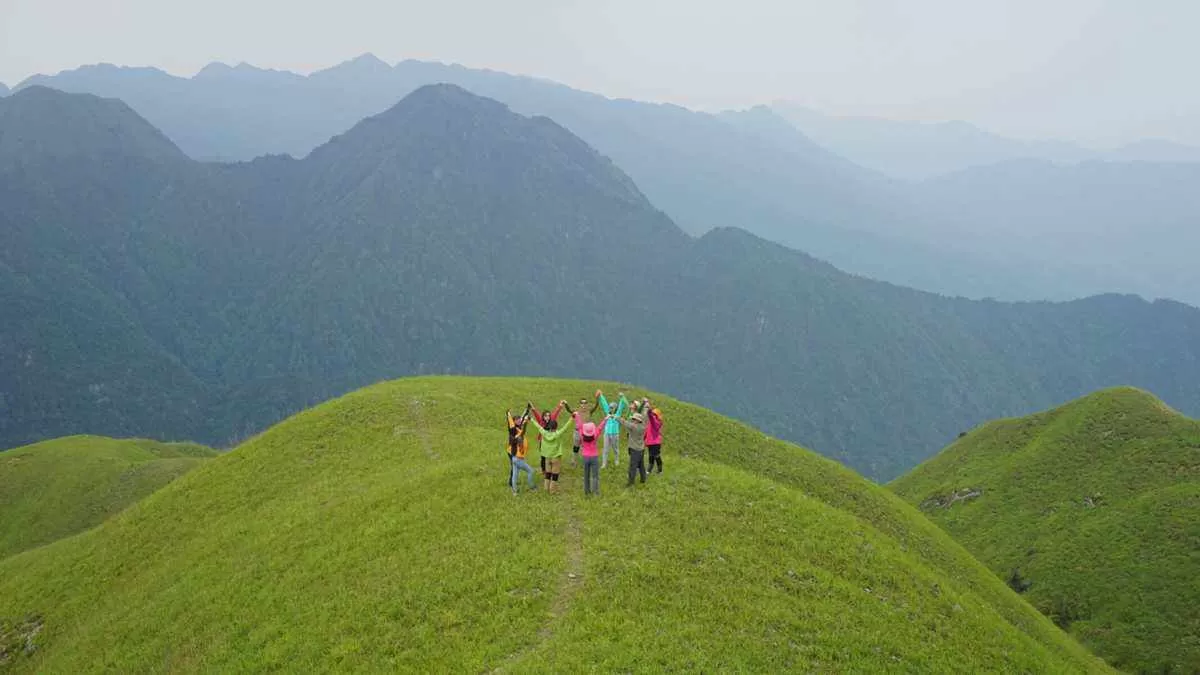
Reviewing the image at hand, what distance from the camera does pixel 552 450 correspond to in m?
28.6

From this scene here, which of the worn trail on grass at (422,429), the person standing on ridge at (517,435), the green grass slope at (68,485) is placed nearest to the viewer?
the person standing on ridge at (517,435)

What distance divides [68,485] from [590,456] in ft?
253

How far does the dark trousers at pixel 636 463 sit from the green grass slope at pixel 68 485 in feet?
208

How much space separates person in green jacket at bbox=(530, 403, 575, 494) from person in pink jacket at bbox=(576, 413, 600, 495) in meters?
0.90

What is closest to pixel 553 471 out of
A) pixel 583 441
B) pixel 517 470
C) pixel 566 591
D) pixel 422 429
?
pixel 517 470

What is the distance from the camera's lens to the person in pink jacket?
89.9 ft

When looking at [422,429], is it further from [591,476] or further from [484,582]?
[484,582]

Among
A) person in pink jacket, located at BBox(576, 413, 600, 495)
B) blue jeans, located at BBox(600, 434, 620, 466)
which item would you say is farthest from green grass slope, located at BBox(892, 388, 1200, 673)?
person in pink jacket, located at BBox(576, 413, 600, 495)

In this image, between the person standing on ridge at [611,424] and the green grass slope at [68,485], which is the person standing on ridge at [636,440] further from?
the green grass slope at [68,485]

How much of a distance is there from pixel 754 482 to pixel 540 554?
13.1m

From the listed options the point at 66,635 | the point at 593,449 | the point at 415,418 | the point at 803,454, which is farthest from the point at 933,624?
the point at 66,635

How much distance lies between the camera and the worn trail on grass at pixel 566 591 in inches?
793

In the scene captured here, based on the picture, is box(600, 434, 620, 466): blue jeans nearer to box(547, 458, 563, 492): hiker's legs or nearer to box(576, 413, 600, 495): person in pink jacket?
box(576, 413, 600, 495): person in pink jacket

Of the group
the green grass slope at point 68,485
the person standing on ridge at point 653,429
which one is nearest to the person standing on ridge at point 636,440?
the person standing on ridge at point 653,429
